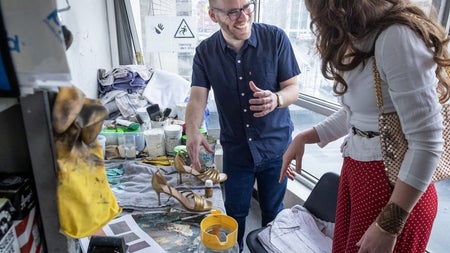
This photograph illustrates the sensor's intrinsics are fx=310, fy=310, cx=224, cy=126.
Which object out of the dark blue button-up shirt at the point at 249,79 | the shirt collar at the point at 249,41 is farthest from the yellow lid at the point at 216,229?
the shirt collar at the point at 249,41

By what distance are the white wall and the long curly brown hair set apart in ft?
4.58

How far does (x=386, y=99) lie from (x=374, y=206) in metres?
0.27

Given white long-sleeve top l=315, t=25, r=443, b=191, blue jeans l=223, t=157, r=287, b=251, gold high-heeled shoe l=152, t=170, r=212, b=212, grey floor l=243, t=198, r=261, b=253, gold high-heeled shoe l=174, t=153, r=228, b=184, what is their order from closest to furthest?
white long-sleeve top l=315, t=25, r=443, b=191 < gold high-heeled shoe l=152, t=170, r=212, b=212 < gold high-heeled shoe l=174, t=153, r=228, b=184 < blue jeans l=223, t=157, r=287, b=251 < grey floor l=243, t=198, r=261, b=253

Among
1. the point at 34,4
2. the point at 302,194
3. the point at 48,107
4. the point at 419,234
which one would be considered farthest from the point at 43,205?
the point at 302,194

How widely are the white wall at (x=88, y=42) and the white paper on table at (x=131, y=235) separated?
969 mm

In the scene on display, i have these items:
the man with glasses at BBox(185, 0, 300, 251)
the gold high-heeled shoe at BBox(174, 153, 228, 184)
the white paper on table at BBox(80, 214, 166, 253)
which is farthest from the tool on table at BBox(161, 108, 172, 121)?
the white paper on table at BBox(80, 214, 166, 253)

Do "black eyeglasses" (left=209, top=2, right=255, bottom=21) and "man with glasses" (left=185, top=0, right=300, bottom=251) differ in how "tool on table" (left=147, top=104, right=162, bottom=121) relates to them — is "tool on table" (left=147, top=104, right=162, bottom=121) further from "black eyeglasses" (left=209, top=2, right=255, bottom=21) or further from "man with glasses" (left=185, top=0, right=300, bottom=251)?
"black eyeglasses" (left=209, top=2, right=255, bottom=21)

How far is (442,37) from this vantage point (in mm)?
696

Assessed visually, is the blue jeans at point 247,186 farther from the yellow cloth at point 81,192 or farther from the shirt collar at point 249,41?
the yellow cloth at point 81,192

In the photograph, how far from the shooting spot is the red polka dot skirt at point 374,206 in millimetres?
762

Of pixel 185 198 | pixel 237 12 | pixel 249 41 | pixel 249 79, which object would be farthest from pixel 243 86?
pixel 185 198

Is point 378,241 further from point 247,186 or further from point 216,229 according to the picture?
point 247,186

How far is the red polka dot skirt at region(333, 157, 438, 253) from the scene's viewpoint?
762 mm

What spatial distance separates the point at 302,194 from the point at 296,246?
2.08ft
